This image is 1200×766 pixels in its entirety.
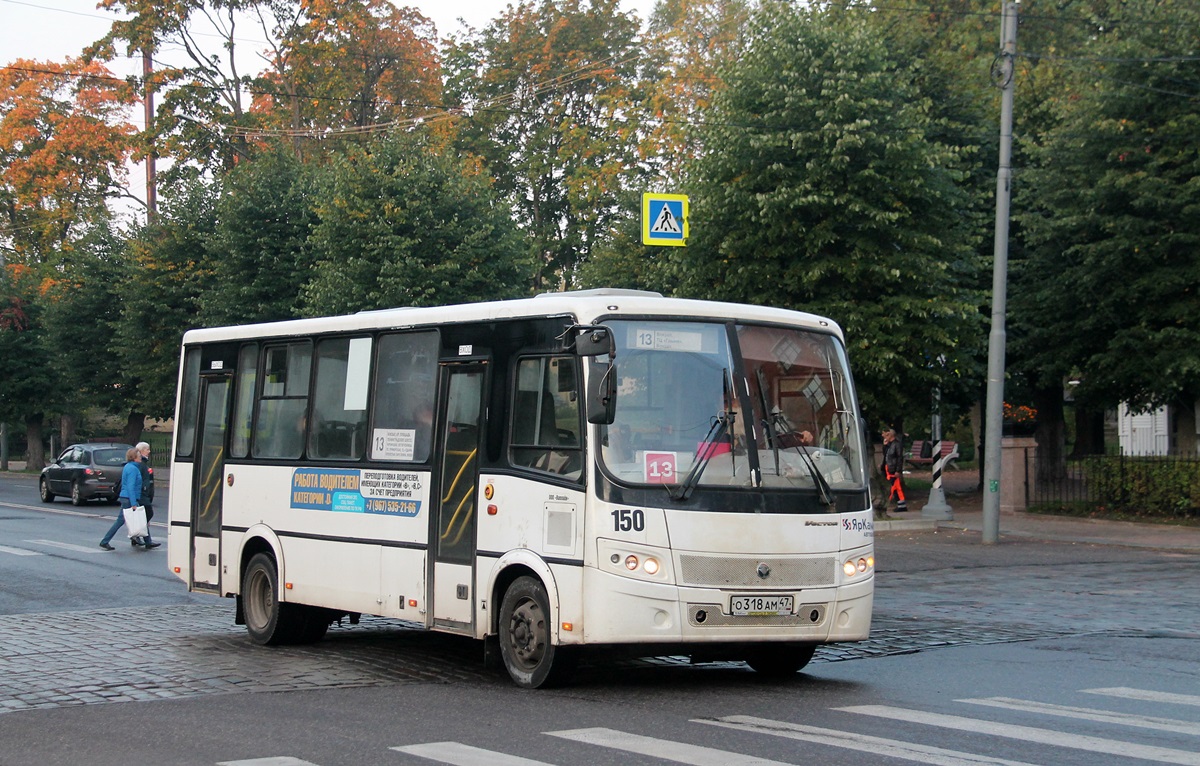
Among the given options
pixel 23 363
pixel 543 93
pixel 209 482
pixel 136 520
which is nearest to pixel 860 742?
pixel 209 482

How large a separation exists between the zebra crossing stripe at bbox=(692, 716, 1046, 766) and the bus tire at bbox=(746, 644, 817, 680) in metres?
1.87

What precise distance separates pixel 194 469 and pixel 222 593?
→ 1.34m

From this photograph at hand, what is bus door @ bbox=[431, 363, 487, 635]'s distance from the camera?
1058cm

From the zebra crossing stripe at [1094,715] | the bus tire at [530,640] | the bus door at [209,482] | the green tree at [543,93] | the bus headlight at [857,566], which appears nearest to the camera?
the zebra crossing stripe at [1094,715]

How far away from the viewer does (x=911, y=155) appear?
27.3m

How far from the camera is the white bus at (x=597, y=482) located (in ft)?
31.1

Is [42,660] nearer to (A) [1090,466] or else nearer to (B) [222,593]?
(B) [222,593]

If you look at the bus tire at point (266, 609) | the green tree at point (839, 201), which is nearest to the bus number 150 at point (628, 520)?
the bus tire at point (266, 609)

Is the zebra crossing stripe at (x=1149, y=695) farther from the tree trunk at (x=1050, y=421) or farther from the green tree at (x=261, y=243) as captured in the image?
the green tree at (x=261, y=243)

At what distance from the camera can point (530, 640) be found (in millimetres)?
9930

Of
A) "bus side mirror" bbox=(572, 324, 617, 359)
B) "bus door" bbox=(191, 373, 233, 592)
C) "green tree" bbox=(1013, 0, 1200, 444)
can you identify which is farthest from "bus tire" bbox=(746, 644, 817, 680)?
"green tree" bbox=(1013, 0, 1200, 444)

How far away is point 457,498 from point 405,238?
2537cm

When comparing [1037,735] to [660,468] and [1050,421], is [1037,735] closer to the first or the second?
[660,468]

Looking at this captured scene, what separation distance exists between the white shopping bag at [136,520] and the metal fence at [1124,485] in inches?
729
